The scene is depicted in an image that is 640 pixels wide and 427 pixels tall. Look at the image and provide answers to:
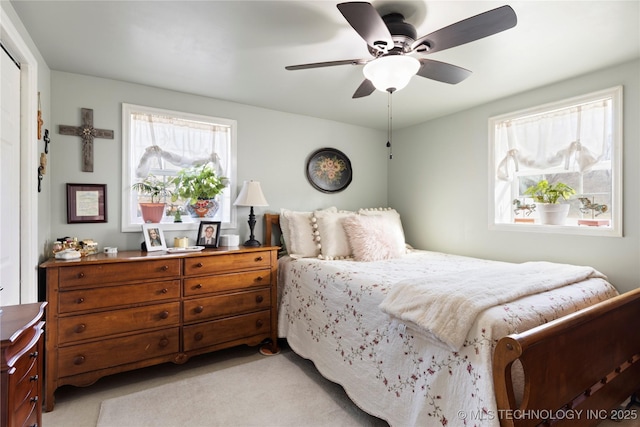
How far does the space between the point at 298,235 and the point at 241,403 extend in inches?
57.8

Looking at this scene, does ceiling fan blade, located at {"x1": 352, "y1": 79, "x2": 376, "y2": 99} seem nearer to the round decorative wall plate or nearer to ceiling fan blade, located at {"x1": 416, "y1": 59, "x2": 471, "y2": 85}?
ceiling fan blade, located at {"x1": 416, "y1": 59, "x2": 471, "y2": 85}

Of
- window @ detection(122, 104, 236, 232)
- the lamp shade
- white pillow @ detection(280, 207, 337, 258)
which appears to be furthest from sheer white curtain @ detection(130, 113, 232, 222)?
white pillow @ detection(280, 207, 337, 258)

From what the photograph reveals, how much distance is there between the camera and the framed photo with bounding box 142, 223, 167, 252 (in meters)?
2.55

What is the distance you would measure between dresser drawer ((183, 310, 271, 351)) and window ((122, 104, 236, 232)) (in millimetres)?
910

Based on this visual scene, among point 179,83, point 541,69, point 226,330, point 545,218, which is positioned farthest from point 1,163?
point 545,218

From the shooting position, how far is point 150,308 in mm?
2281

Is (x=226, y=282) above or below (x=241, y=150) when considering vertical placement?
below

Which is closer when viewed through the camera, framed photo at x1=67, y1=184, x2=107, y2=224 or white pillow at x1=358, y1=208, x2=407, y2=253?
framed photo at x1=67, y1=184, x2=107, y2=224

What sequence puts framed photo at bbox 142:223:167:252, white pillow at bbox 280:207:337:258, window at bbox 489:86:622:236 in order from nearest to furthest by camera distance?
1. window at bbox 489:86:622:236
2. framed photo at bbox 142:223:167:252
3. white pillow at bbox 280:207:337:258

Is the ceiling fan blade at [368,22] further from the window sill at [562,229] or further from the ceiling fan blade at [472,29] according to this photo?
the window sill at [562,229]

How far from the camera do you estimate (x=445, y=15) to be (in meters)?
1.68

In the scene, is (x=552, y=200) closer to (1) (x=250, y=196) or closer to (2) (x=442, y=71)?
(2) (x=442, y=71)

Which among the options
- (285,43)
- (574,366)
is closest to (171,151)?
(285,43)

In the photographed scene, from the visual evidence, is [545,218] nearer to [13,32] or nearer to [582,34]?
[582,34]
